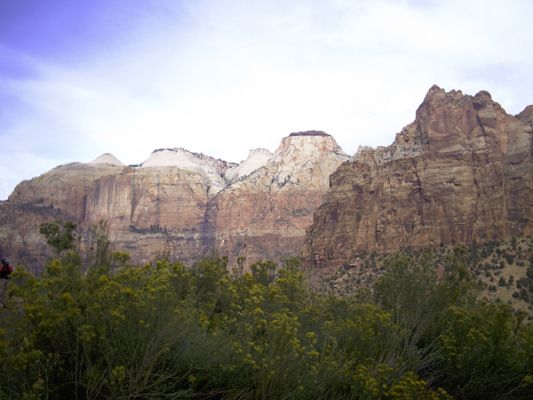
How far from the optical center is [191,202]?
168 m

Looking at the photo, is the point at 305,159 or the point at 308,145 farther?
the point at 308,145

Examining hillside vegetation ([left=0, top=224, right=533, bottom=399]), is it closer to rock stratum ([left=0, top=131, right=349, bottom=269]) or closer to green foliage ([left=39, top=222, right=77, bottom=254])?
green foliage ([left=39, top=222, right=77, bottom=254])

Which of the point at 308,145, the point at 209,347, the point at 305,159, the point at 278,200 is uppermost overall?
the point at 308,145

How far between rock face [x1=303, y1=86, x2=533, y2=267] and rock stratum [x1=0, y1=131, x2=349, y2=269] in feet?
169

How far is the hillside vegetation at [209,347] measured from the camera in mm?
7383

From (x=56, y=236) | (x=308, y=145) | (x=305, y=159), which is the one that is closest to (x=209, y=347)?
(x=56, y=236)

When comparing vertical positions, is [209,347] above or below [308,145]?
below

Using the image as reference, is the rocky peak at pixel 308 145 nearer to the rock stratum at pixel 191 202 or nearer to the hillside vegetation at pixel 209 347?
the rock stratum at pixel 191 202

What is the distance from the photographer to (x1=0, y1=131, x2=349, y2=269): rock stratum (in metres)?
147

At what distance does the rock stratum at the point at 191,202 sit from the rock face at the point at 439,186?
169 ft

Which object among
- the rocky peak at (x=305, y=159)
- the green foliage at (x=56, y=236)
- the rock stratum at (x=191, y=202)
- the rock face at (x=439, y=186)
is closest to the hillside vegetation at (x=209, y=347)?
the green foliage at (x=56, y=236)

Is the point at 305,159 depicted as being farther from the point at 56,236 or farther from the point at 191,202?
the point at 56,236

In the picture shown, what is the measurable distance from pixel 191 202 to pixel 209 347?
161 meters

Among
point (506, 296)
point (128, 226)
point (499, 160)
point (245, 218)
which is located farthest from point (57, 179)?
point (506, 296)
